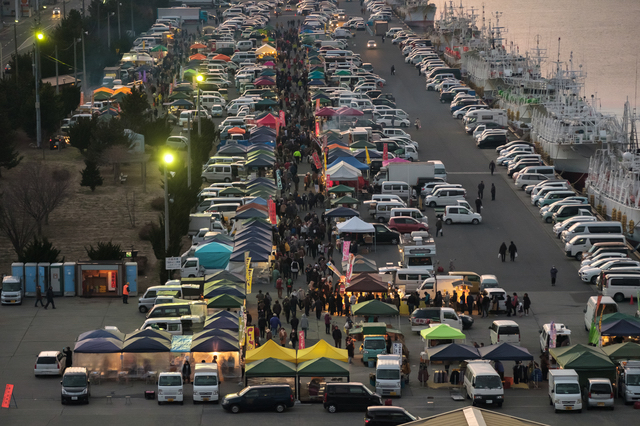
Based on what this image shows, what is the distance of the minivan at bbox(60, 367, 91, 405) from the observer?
119 feet

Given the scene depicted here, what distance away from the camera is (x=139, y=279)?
52.2 m

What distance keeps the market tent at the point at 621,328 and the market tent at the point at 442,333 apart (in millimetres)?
5272

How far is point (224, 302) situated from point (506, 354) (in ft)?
38.4

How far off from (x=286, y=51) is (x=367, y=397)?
7925 centimetres

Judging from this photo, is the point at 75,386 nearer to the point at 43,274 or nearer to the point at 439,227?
the point at 43,274

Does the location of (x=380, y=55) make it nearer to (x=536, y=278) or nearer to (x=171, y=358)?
(x=536, y=278)

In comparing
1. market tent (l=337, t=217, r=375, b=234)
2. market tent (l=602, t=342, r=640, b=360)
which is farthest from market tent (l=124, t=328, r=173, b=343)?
market tent (l=337, t=217, r=375, b=234)

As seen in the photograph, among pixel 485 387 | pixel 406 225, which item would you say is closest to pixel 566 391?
pixel 485 387

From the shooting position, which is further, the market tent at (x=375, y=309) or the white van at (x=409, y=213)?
the white van at (x=409, y=213)

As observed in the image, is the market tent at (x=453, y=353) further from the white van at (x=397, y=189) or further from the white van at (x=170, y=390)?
the white van at (x=397, y=189)

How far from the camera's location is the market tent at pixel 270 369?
3731cm

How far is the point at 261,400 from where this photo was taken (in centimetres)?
3612

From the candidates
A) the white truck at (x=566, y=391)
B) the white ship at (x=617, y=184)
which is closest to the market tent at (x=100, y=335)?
the white truck at (x=566, y=391)

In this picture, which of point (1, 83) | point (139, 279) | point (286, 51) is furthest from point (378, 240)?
point (286, 51)
